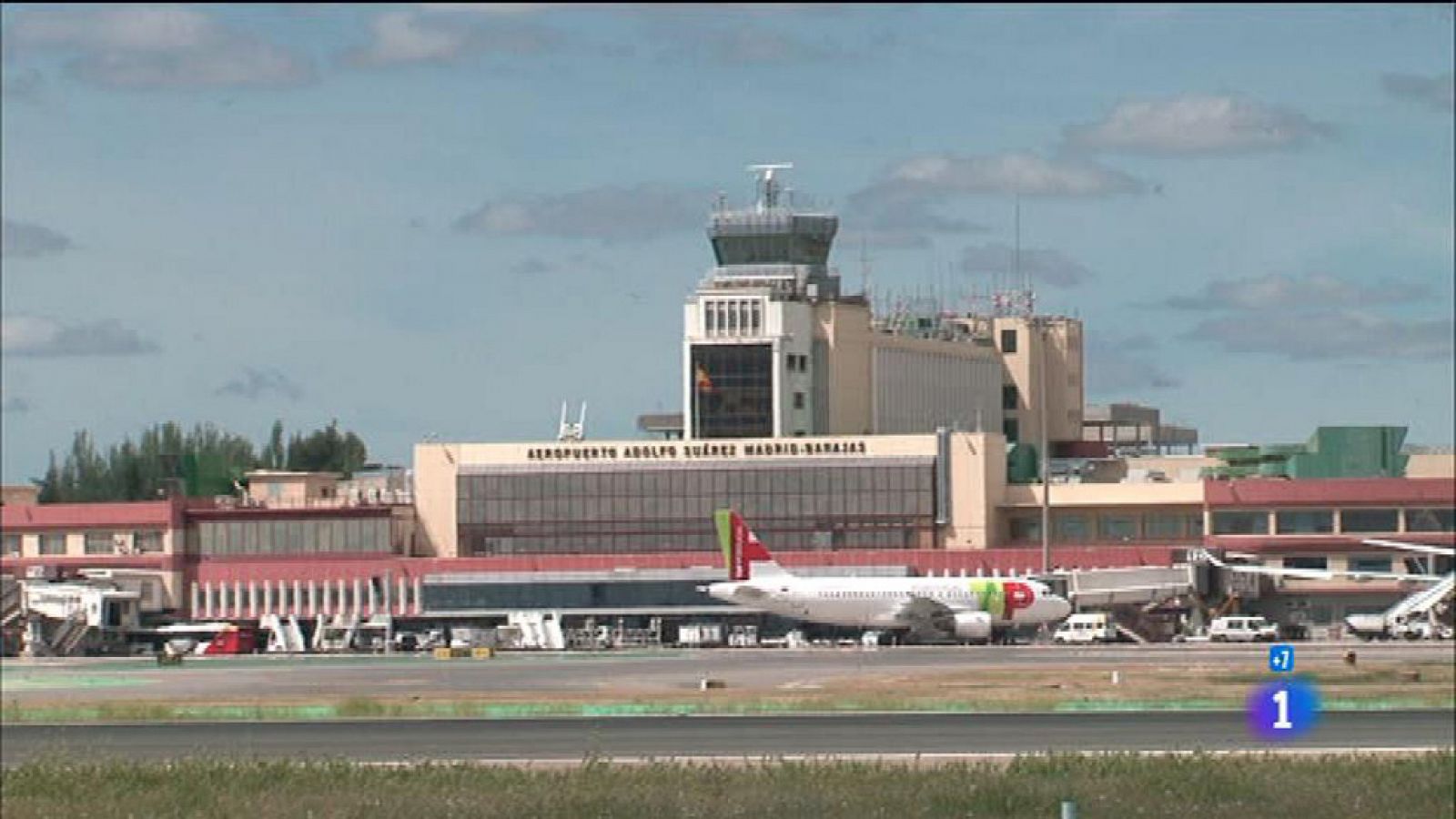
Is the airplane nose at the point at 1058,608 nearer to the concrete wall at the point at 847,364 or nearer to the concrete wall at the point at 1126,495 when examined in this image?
the concrete wall at the point at 1126,495

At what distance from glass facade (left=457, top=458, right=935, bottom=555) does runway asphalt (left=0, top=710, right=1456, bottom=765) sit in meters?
103

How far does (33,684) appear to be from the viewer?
11394 centimetres

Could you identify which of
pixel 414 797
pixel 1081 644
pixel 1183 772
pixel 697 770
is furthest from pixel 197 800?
pixel 1081 644

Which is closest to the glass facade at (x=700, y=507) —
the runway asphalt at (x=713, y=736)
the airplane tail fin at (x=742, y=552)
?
the airplane tail fin at (x=742, y=552)

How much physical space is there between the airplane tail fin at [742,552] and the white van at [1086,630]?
15.5 metres

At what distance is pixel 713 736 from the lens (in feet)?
237

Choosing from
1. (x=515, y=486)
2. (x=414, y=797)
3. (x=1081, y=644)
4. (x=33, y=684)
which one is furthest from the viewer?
(x=515, y=486)

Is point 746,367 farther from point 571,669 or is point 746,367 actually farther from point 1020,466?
point 571,669

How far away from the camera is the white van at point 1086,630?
153 metres

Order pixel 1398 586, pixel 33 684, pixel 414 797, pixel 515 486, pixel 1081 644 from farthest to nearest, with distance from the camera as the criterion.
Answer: pixel 515 486, pixel 1398 586, pixel 1081 644, pixel 33 684, pixel 414 797

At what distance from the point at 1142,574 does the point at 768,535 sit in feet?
110

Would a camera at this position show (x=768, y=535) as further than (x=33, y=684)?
Yes

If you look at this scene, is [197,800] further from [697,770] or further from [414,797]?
[697,770]

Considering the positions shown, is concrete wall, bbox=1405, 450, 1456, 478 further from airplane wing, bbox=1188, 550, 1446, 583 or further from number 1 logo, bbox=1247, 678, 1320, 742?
number 1 logo, bbox=1247, 678, 1320, 742
